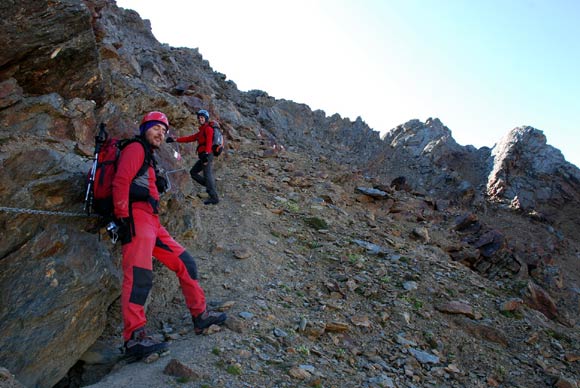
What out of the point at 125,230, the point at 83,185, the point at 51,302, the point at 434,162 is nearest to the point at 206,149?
the point at 83,185

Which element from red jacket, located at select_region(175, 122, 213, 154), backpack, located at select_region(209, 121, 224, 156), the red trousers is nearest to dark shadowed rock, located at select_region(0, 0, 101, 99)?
red jacket, located at select_region(175, 122, 213, 154)

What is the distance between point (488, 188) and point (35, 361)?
104ft

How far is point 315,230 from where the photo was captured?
11039mm

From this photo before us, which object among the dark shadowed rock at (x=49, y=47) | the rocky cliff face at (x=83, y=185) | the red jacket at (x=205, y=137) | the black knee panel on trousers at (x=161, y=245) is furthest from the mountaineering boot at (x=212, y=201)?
the black knee panel on trousers at (x=161, y=245)

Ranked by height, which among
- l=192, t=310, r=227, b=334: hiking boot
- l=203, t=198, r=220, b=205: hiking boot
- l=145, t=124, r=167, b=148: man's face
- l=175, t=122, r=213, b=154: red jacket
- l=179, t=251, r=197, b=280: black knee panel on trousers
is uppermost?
l=175, t=122, r=213, b=154: red jacket

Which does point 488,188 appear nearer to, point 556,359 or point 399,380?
point 556,359

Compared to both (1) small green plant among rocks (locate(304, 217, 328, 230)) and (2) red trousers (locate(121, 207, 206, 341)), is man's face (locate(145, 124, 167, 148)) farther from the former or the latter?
(1) small green plant among rocks (locate(304, 217, 328, 230))

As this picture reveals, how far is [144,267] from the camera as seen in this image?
5.25m

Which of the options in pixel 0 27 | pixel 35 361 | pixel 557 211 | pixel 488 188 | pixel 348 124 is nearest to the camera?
pixel 35 361

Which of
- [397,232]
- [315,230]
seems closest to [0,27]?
[315,230]

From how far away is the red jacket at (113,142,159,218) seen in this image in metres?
5.21

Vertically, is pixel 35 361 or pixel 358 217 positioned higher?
pixel 358 217

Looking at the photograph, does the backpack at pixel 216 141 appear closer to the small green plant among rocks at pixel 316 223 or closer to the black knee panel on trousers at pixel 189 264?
the small green plant among rocks at pixel 316 223

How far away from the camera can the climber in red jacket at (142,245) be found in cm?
515
